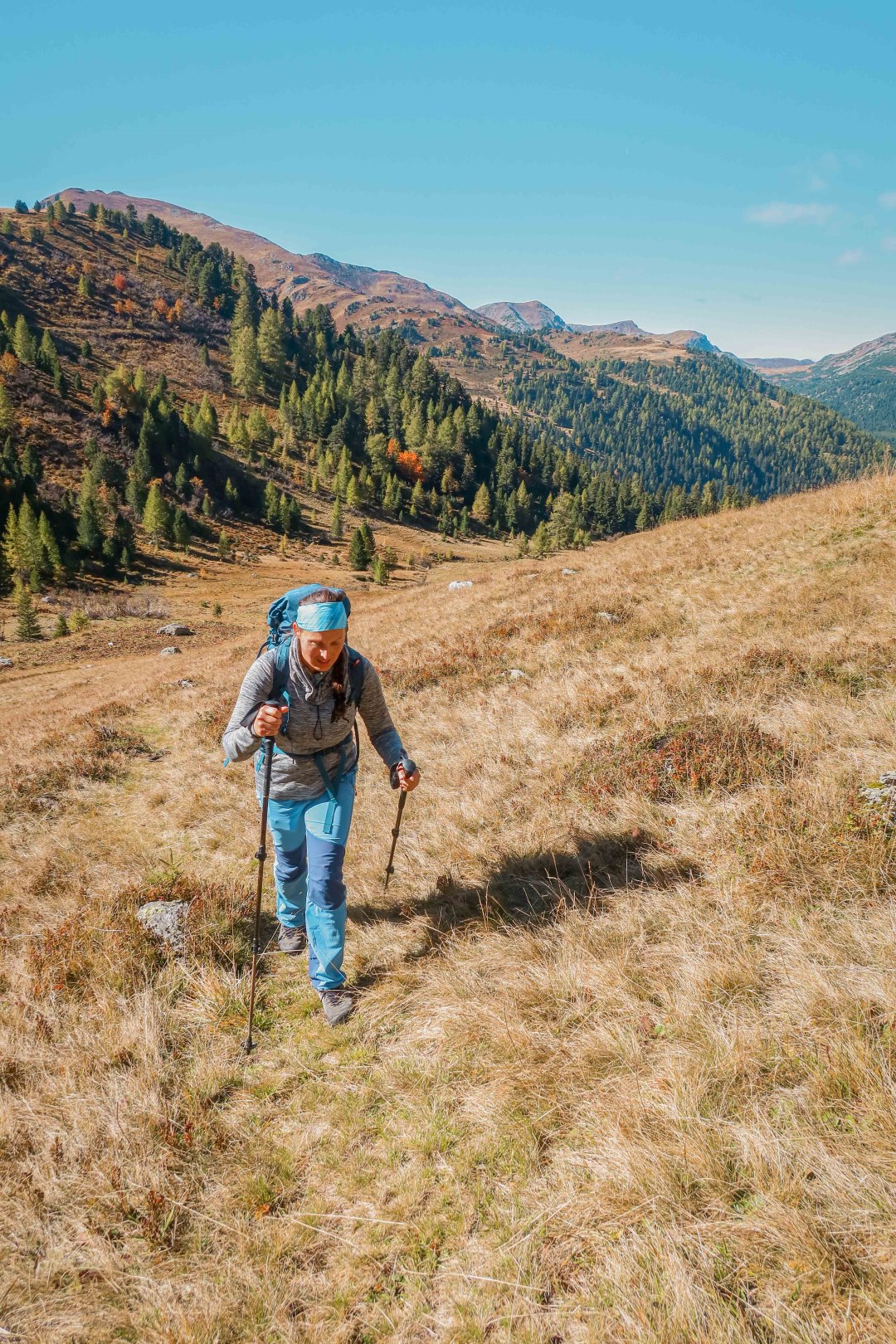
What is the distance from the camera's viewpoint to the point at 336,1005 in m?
3.96

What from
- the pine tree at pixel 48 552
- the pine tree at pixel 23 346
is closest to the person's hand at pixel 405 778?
the pine tree at pixel 48 552

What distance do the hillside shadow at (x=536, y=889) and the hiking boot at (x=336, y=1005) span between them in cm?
27

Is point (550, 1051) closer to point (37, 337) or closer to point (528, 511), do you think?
point (528, 511)

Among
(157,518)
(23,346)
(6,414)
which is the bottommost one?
(157,518)

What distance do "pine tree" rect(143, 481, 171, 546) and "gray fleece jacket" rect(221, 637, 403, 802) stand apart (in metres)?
76.5

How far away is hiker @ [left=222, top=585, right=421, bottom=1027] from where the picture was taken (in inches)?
154

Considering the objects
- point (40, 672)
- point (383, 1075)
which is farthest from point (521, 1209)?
point (40, 672)

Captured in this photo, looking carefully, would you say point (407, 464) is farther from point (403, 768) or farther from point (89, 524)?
point (403, 768)

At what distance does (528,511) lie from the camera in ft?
416

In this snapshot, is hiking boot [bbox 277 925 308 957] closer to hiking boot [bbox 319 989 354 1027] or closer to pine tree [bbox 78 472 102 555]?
hiking boot [bbox 319 989 354 1027]

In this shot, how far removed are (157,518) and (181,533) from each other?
3033 millimetres

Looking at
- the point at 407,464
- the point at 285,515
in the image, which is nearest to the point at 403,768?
the point at 285,515

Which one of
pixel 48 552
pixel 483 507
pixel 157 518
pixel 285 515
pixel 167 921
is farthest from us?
pixel 483 507

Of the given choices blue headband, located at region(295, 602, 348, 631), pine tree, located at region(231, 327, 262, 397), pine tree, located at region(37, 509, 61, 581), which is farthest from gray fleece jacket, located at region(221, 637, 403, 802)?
pine tree, located at region(231, 327, 262, 397)
